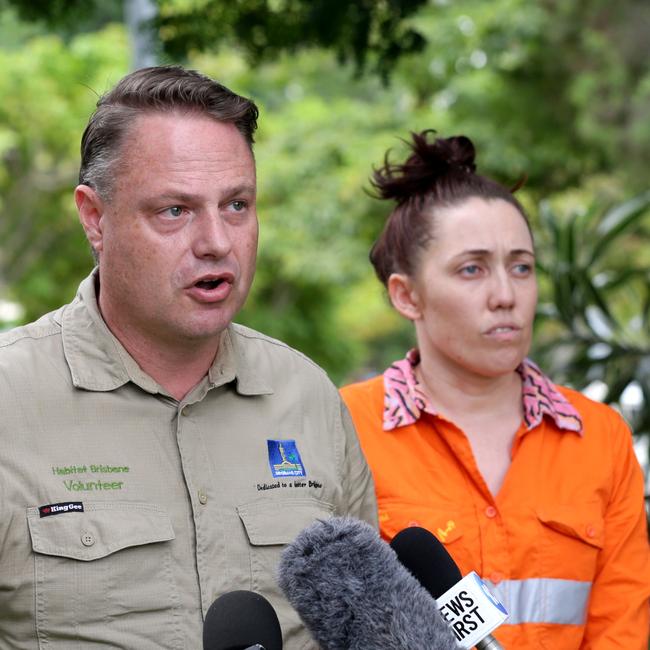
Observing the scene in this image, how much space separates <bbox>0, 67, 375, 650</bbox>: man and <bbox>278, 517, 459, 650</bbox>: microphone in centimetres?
56

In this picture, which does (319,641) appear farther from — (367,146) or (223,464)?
(367,146)

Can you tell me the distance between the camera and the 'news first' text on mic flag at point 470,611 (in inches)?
78.1

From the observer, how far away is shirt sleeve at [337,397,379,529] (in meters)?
2.89

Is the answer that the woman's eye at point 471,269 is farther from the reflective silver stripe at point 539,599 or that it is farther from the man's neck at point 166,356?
the man's neck at point 166,356

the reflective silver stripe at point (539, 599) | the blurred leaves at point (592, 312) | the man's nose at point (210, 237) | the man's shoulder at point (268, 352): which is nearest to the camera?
the man's nose at point (210, 237)

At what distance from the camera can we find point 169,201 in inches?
97.0

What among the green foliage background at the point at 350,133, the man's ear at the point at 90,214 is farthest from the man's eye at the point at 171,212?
the green foliage background at the point at 350,133

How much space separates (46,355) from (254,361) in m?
0.53

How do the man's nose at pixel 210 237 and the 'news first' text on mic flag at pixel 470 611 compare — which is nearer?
the 'news first' text on mic flag at pixel 470 611

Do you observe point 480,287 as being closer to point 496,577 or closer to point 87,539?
point 496,577

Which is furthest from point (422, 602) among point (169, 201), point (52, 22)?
point (52, 22)

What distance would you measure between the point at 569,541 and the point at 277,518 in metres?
1.10

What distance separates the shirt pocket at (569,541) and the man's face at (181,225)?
1.30 meters

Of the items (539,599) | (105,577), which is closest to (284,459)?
(105,577)
